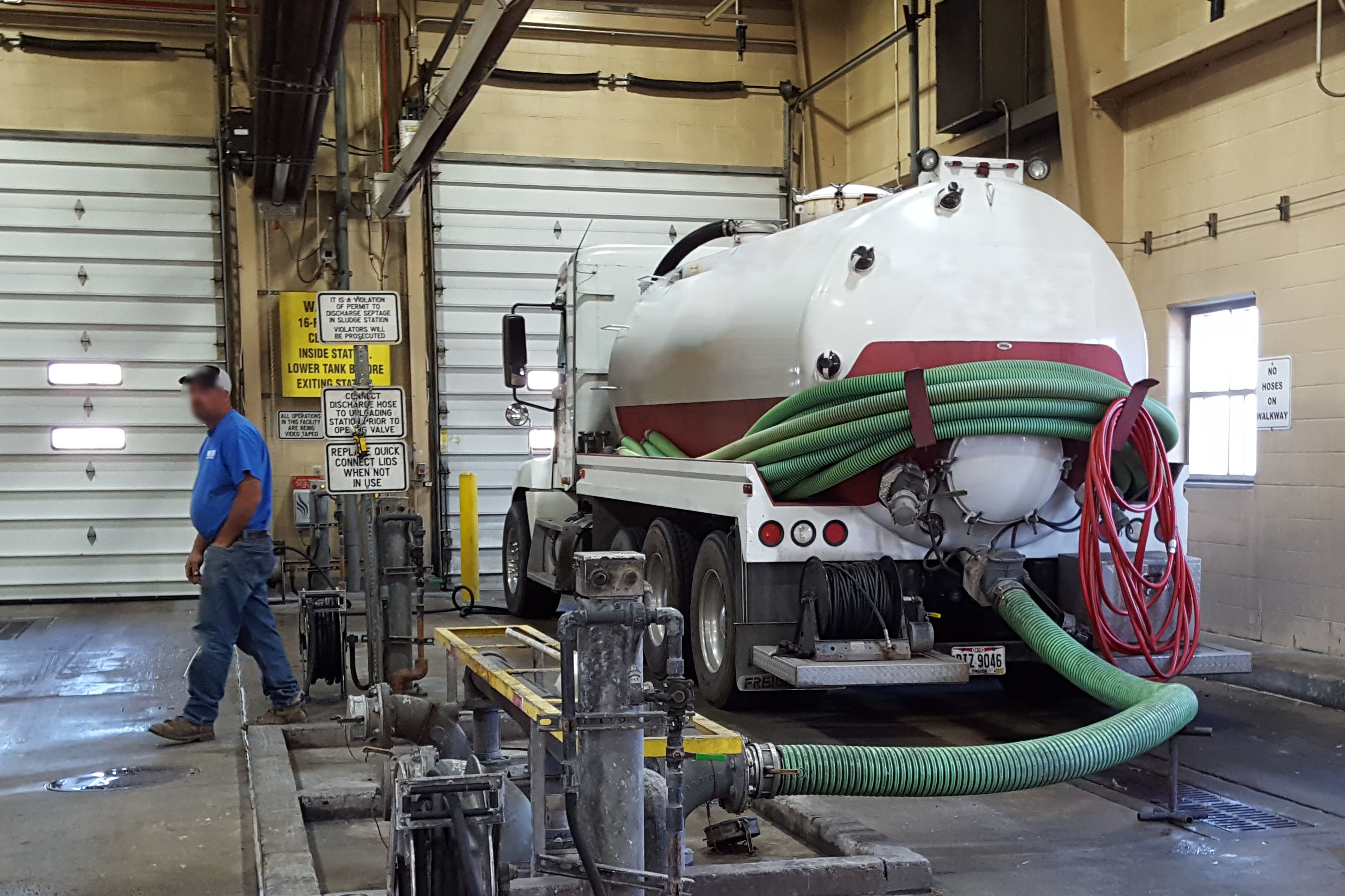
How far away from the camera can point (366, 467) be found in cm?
788

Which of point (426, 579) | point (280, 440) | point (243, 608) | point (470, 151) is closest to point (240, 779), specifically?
point (243, 608)

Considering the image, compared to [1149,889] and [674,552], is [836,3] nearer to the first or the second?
[674,552]

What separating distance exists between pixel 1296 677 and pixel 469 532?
872 cm

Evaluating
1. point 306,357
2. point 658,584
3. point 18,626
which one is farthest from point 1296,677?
point 306,357

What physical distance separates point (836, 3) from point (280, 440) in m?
9.08

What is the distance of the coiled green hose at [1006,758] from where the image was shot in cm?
459

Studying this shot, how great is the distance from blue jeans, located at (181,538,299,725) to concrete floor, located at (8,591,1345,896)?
11.2 inches

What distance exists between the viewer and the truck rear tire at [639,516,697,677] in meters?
8.76

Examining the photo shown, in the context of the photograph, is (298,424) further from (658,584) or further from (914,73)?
(658,584)

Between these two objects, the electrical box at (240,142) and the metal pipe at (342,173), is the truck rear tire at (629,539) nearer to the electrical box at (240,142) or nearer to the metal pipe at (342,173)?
the metal pipe at (342,173)

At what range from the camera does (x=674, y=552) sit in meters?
8.84

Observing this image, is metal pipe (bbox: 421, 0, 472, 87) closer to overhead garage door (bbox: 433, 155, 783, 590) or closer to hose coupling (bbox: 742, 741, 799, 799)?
overhead garage door (bbox: 433, 155, 783, 590)

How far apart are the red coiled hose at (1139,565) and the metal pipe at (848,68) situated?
8.98m

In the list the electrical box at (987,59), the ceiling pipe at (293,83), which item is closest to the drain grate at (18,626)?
the ceiling pipe at (293,83)
